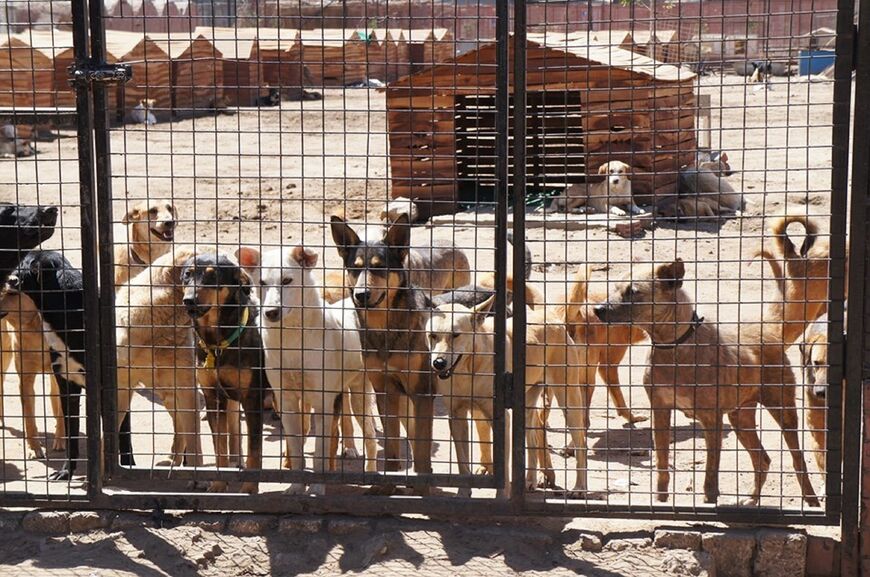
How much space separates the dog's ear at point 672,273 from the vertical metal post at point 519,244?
4.33ft

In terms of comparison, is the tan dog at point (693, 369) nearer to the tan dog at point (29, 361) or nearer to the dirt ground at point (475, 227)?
the dirt ground at point (475, 227)

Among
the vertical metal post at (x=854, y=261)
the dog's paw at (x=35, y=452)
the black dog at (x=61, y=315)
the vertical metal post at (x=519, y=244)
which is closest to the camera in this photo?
the vertical metal post at (x=854, y=261)

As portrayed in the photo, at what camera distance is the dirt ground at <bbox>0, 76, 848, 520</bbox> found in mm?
5590

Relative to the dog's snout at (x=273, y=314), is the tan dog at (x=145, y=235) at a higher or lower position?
higher

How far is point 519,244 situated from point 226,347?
1.99 meters

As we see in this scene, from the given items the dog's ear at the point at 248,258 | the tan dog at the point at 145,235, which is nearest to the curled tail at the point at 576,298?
the dog's ear at the point at 248,258

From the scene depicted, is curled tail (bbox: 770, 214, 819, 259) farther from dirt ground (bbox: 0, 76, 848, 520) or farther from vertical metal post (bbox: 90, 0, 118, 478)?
vertical metal post (bbox: 90, 0, 118, 478)

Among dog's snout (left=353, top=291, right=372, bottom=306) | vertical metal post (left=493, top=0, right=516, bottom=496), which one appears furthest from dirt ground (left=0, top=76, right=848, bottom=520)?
dog's snout (left=353, top=291, right=372, bottom=306)

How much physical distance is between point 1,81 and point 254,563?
21884 millimetres

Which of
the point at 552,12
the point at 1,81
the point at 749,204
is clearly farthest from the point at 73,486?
the point at 552,12

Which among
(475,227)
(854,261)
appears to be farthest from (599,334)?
(854,261)

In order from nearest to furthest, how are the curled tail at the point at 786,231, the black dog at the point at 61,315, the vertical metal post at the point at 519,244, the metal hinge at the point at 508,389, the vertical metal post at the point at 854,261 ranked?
the vertical metal post at the point at 854,261 → the vertical metal post at the point at 519,244 → the metal hinge at the point at 508,389 → the black dog at the point at 61,315 → the curled tail at the point at 786,231

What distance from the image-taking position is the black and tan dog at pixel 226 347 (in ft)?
20.1

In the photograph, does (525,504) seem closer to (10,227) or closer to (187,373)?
(187,373)
